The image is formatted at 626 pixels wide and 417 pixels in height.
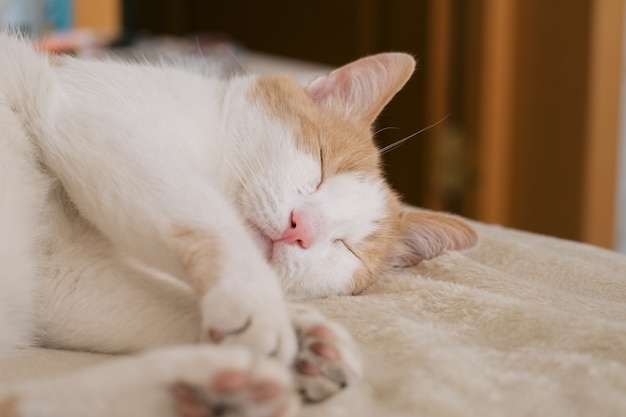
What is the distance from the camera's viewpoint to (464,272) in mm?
1139

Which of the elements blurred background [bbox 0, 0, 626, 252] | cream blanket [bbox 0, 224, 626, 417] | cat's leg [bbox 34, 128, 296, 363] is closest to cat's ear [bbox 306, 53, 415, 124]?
cream blanket [bbox 0, 224, 626, 417]

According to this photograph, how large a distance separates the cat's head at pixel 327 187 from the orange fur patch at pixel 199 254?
8.6 inches

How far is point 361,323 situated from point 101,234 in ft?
1.21

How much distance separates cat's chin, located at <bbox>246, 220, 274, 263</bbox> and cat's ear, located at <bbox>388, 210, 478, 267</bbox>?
299 mm

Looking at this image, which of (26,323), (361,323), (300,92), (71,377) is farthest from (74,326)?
(300,92)

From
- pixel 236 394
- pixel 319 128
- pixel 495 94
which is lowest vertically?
pixel 495 94

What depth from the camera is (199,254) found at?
78cm

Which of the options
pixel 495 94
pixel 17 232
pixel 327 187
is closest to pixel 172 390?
pixel 17 232

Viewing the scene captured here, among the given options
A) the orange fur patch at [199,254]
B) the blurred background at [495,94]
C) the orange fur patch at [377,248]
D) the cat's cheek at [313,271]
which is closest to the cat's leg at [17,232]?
the orange fur patch at [199,254]

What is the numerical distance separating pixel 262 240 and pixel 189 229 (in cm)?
23

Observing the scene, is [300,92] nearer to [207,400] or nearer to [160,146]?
[160,146]

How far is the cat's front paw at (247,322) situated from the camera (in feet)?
2.24

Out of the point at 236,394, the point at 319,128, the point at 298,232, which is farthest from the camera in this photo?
the point at 319,128

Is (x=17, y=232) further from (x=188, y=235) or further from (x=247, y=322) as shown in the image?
(x=247, y=322)
